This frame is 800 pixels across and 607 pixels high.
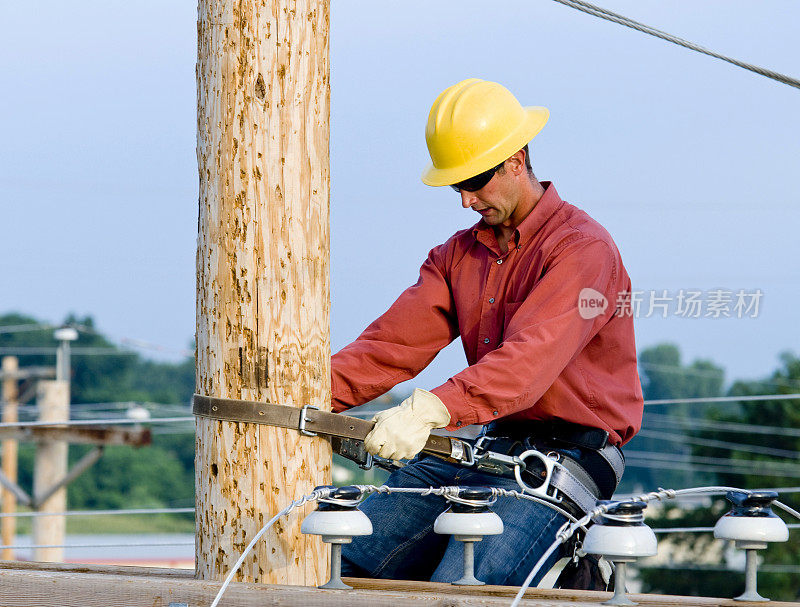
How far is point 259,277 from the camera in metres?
2.34

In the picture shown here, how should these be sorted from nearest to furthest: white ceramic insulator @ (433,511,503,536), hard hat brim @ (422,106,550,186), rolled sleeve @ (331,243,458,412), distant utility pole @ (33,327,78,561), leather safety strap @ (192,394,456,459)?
white ceramic insulator @ (433,511,503,536) < leather safety strap @ (192,394,456,459) < hard hat brim @ (422,106,550,186) < rolled sleeve @ (331,243,458,412) < distant utility pole @ (33,327,78,561)

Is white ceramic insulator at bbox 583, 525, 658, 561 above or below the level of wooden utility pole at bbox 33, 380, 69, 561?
above

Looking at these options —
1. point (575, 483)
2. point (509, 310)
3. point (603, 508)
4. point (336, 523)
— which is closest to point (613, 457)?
point (575, 483)

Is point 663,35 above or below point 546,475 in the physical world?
above

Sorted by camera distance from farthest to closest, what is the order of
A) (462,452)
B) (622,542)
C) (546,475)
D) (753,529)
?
(546,475)
(462,452)
(753,529)
(622,542)

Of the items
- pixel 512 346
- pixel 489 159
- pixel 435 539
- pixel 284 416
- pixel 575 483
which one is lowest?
pixel 435 539

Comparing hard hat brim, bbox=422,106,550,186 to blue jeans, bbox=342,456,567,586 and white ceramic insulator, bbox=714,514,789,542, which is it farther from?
white ceramic insulator, bbox=714,514,789,542

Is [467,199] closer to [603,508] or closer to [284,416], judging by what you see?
[284,416]

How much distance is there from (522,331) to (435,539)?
25.8 inches

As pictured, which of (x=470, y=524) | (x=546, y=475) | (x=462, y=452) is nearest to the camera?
(x=470, y=524)

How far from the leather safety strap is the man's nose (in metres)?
0.82

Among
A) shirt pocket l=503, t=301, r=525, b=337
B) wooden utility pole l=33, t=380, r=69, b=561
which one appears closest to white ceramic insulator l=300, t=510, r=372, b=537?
shirt pocket l=503, t=301, r=525, b=337

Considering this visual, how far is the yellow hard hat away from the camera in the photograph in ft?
9.56

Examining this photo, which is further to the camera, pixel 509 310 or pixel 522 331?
pixel 509 310
